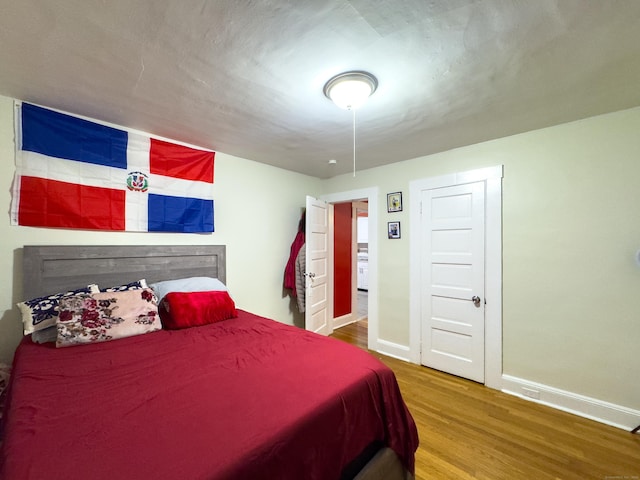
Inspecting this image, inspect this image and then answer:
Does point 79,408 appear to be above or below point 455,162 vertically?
below

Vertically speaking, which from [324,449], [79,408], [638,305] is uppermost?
[638,305]

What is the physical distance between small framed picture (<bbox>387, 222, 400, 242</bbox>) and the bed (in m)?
1.86

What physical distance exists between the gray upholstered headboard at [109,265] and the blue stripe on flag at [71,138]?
28.4 inches

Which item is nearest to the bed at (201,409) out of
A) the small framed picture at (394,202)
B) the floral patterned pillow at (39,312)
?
the floral patterned pillow at (39,312)

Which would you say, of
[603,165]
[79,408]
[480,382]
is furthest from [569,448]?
[79,408]

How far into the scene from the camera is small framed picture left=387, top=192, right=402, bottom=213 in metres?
3.18

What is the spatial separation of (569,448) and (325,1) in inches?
117

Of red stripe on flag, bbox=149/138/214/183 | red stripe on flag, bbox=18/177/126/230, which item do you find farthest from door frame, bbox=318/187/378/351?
red stripe on flag, bbox=18/177/126/230

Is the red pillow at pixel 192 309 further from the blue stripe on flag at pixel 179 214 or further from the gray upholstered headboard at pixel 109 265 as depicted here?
the blue stripe on flag at pixel 179 214

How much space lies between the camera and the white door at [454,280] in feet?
8.55

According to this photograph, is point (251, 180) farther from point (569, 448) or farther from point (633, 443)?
point (633, 443)

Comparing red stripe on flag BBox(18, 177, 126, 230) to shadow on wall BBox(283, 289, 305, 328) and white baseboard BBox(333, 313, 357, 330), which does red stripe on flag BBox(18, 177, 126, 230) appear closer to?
shadow on wall BBox(283, 289, 305, 328)

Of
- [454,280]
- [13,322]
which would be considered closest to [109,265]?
[13,322]

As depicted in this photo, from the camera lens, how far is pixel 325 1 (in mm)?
1083
